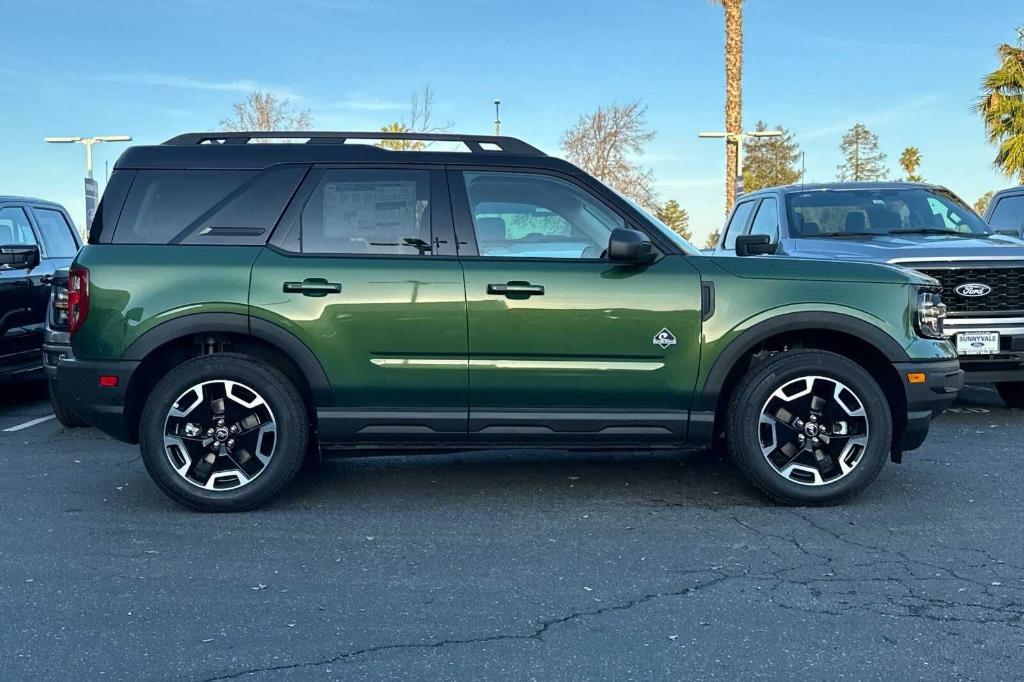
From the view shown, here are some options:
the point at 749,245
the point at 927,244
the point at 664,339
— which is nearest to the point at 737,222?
the point at 927,244

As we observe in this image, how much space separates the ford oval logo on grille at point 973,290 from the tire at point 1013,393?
4.64 ft

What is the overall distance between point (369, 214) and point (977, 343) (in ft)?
15.8

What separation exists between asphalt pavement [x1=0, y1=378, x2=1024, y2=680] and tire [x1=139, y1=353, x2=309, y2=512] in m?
0.16

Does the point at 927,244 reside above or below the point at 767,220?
below

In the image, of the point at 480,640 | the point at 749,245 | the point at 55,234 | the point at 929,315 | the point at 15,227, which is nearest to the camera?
the point at 480,640

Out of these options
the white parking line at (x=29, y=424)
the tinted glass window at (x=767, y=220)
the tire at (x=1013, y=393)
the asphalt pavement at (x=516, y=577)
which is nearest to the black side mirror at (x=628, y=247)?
the asphalt pavement at (x=516, y=577)

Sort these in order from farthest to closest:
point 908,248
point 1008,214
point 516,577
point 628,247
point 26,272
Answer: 1. point 1008,214
2. point 26,272
3. point 908,248
4. point 628,247
5. point 516,577

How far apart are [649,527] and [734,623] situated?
1.30 metres

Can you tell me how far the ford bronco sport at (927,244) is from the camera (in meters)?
7.62

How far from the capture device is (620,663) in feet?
11.1

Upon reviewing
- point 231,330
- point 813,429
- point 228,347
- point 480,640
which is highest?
point 231,330

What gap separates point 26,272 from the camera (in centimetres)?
880

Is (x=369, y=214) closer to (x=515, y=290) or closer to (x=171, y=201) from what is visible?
(x=515, y=290)

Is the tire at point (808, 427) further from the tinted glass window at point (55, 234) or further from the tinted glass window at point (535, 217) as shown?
the tinted glass window at point (55, 234)
